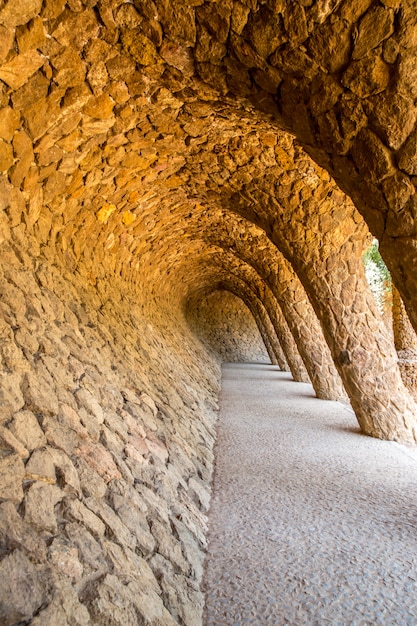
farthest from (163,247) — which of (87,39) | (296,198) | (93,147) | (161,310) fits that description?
(87,39)

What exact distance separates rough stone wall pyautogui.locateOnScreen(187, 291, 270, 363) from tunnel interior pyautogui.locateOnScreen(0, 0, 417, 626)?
12977 mm

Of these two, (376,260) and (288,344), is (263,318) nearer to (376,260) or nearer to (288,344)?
(288,344)

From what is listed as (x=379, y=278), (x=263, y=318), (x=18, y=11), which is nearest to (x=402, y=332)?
(x=263, y=318)

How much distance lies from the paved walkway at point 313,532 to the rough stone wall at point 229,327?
1304 cm

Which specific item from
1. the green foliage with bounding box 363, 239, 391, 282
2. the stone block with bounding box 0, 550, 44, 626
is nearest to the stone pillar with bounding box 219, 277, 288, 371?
the green foliage with bounding box 363, 239, 391, 282

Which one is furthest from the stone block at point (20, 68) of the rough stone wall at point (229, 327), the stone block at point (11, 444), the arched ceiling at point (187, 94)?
the rough stone wall at point (229, 327)

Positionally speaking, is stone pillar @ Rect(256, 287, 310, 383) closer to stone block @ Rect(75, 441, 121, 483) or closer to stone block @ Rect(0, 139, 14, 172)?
stone block @ Rect(75, 441, 121, 483)

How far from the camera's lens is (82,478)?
2.12m

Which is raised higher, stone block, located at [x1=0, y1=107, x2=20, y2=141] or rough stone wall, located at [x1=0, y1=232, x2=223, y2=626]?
stone block, located at [x1=0, y1=107, x2=20, y2=141]

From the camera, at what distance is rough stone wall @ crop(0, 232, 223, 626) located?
5.05ft

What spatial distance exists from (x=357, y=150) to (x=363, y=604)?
88.3 inches

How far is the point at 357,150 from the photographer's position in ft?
7.59

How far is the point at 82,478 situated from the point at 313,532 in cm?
156

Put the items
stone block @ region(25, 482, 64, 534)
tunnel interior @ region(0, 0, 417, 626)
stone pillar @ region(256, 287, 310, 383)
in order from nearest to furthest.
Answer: stone block @ region(25, 482, 64, 534) → tunnel interior @ region(0, 0, 417, 626) → stone pillar @ region(256, 287, 310, 383)
